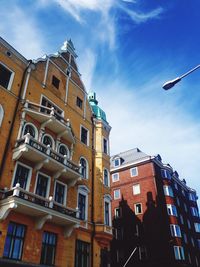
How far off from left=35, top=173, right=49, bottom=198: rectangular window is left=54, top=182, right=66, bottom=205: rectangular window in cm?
110

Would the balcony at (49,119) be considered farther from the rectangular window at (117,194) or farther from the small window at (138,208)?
the rectangular window at (117,194)

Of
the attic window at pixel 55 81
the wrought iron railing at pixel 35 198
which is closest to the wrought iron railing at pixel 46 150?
the wrought iron railing at pixel 35 198

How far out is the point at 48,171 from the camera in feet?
63.8

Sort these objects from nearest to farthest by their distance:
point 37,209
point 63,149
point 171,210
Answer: point 37,209 → point 63,149 → point 171,210

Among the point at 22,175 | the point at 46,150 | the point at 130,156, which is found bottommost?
the point at 22,175

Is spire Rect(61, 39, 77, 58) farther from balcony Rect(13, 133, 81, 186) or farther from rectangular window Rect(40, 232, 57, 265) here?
rectangular window Rect(40, 232, 57, 265)

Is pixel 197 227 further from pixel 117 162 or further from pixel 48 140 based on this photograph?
pixel 48 140

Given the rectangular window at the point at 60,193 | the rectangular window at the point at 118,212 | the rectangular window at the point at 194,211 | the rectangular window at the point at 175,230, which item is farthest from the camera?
the rectangular window at the point at 194,211

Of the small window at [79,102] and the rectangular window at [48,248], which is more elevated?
the small window at [79,102]

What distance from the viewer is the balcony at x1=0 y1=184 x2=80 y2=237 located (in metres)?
14.7

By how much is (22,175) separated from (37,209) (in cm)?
301

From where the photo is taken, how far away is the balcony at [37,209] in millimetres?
14672

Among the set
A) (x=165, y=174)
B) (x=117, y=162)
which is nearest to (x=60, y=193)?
(x=117, y=162)

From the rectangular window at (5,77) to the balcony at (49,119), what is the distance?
2105 millimetres
